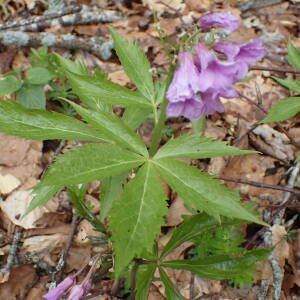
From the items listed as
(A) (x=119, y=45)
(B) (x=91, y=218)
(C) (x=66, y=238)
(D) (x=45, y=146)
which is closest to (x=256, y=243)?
(B) (x=91, y=218)

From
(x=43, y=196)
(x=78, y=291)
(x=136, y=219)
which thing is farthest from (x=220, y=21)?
(x=78, y=291)

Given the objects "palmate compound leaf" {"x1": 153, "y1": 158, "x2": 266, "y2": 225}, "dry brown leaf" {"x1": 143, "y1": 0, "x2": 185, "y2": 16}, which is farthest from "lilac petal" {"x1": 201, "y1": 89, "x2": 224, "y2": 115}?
"dry brown leaf" {"x1": 143, "y1": 0, "x2": 185, "y2": 16}

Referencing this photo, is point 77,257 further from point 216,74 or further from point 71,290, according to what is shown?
point 216,74

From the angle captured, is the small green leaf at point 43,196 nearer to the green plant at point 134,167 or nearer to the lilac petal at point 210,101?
the green plant at point 134,167

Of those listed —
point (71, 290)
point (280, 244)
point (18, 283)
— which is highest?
point (71, 290)

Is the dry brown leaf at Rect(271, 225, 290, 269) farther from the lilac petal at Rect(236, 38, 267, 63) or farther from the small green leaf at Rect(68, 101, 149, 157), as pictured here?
the lilac petal at Rect(236, 38, 267, 63)

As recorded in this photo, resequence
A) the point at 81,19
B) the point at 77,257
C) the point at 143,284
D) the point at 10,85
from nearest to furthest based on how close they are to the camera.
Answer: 1. the point at 143,284
2. the point at 77,257
3. the point at 10,85
4. the point at 81,19

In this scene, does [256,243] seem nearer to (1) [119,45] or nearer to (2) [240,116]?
(2) [240,116]
